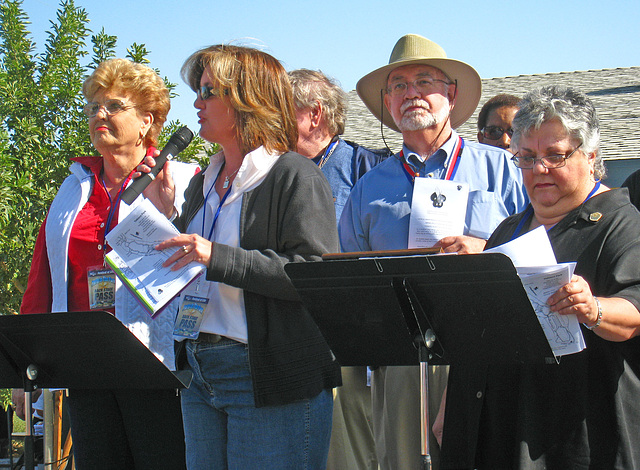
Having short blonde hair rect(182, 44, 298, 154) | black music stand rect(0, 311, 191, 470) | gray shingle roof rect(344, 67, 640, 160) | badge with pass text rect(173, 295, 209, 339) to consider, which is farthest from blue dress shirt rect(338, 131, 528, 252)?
gray shingle roof rect(344, 67, 640, 160)

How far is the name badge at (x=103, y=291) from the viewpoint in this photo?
11.5 ft

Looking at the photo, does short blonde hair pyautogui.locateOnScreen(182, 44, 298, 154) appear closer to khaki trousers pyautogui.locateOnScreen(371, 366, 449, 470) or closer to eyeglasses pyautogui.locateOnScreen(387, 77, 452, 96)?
eyeglasses pyautogui.locateOnScreen(387, 77, 452, 96)

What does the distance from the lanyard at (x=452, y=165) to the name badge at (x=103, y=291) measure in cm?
172

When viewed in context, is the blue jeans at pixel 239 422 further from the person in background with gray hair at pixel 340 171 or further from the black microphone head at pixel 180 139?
the person in background with gray hair at pixel 340 171

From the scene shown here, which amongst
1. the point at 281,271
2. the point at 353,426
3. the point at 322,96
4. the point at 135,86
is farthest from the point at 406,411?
the point at 322,96

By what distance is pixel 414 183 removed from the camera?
150 inches

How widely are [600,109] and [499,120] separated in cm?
680

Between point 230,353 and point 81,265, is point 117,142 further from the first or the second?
point 230,353

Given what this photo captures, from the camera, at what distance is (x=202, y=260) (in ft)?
8.72

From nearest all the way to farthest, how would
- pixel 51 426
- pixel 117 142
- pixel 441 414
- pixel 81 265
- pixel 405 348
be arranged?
pixel 405 348, pixel 441 414, pixel 81 265, pixel 117 142, pixel 51 426

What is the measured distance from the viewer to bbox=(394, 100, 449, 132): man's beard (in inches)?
162

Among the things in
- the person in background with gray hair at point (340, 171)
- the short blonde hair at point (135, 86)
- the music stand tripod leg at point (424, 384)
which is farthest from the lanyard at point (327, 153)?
the music stand tripod leg at point (424, 384)

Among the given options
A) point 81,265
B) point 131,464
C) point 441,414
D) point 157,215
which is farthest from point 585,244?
point 81,265

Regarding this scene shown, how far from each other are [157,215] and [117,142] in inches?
52.0
